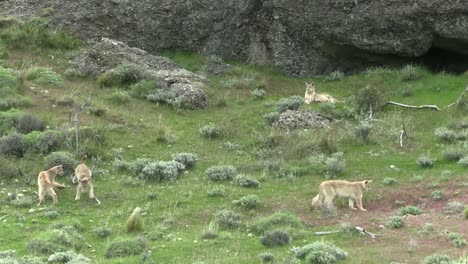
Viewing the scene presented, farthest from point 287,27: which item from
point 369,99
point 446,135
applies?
point 446,135

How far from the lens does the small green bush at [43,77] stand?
30812mm

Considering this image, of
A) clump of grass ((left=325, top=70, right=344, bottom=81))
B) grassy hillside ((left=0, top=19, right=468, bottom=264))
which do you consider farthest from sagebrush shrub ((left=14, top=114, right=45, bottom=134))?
clump of grass ((left=325, top=70, right=344, bottom=81))

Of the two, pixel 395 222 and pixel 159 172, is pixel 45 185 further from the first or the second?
pixel 395 222

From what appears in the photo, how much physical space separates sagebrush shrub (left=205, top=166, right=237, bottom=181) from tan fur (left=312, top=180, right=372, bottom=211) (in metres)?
3.13

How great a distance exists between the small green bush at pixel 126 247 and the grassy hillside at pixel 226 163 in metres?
0.03

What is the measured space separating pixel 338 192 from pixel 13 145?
30.1 feet

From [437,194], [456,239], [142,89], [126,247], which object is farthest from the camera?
[142,89]

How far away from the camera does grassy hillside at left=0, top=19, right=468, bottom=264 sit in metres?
17.8

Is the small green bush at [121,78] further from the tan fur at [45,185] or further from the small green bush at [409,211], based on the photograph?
the small green bush at [409,211]

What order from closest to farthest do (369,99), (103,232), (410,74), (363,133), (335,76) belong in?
(103,232), (363,133), (369,99), (410,74), (335,76)

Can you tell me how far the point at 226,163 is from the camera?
24.3 metres

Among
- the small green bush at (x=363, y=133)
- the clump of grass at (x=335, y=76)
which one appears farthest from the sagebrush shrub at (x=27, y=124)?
the clump of grass at (x=335, y=76)

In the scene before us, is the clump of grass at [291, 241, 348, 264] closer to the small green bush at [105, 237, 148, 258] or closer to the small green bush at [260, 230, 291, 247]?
the small green bush at [260, 230, 291, 247]

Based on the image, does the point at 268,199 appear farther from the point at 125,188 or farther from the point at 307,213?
the point at 125,188
